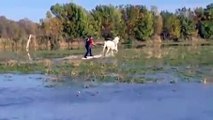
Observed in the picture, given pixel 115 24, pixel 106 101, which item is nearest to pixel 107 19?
pixel 115 24

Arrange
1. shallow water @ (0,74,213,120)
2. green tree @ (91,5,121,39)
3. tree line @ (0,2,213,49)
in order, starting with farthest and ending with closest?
green tree @ (91,5,121,39) → tree line @ (0,2,213,49) → shallow water @ (0,74,213,120)

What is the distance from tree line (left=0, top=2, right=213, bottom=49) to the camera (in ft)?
306

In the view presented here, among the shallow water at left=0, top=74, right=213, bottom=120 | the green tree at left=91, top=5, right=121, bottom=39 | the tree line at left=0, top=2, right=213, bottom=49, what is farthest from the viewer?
the green tree at left=91, top=5, right=121, bottom=39

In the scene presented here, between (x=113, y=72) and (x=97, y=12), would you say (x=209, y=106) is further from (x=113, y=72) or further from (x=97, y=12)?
(x=97, y=12)

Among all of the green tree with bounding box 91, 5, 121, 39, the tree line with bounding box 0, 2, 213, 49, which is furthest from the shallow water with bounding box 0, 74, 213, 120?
the green tree with bounding box 91, 5, 121, 39

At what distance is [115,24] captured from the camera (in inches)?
3984

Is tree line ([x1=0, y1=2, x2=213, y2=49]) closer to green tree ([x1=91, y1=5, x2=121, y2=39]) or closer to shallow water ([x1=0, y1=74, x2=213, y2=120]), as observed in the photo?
green tree ([x1=91, y1=5, x2=121, y2=39])

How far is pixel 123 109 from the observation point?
58.1 ft

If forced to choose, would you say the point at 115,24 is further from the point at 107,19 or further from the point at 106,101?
the point at 106,101

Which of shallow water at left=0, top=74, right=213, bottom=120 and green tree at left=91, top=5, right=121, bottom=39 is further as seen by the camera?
green tree at left=91, top=5, right=121, bottom=39

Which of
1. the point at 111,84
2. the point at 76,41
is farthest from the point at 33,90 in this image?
the point at 76,41

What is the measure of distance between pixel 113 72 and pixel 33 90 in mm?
8039

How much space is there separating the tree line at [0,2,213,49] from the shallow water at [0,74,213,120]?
193 feet

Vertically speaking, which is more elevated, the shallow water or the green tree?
the green tree
